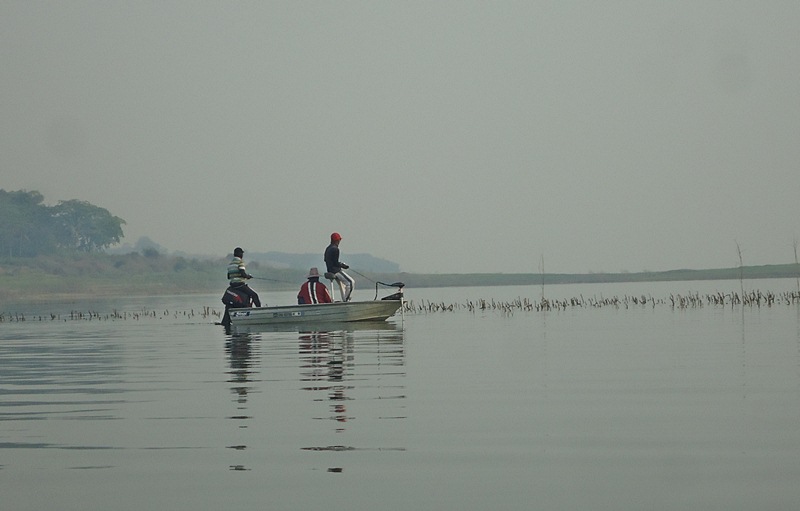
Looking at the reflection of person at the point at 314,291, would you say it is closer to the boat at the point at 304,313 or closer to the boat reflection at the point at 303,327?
the boat at the point at 304,313

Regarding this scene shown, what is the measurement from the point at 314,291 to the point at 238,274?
2663 millimetres

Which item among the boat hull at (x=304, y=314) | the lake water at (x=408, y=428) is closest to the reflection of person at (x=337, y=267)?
the boat hull at (x=304, y=314)

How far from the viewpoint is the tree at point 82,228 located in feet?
573

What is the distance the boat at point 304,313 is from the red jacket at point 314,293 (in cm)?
62

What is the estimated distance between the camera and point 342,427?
42.4ft

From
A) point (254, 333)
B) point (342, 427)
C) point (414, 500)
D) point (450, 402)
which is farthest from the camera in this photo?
point (254, 333)

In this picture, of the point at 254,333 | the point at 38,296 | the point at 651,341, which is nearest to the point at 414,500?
the point at 651,341

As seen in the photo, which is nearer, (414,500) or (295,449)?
(414,500)

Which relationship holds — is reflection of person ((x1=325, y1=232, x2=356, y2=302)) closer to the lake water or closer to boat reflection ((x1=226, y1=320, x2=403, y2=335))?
boat reflection ((x1=226, y1=320, x2=403, y2=335))

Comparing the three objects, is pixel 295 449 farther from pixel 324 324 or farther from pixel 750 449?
pixel 324 324

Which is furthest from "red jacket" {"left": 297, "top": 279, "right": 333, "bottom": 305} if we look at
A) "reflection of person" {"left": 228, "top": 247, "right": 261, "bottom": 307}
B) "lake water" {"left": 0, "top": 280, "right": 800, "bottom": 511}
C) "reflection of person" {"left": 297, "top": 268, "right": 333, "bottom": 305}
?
"lake water" {"left": 0, "top": 280, "right": 800, "bottom": 511}

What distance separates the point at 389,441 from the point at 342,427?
46.1 inches

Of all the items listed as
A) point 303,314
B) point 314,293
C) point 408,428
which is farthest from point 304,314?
point 408,428

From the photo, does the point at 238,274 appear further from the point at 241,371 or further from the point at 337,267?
the point at 241,371
